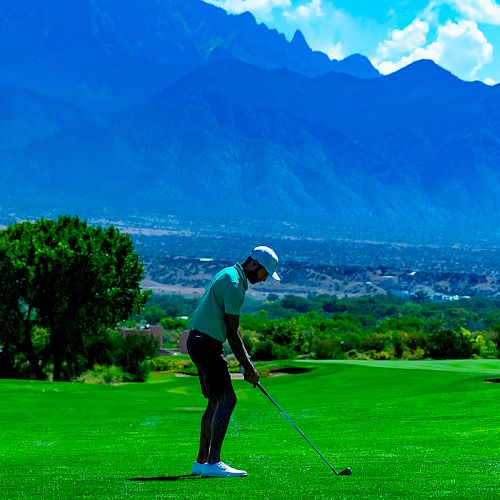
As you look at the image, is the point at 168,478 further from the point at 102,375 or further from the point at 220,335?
the point at 102,375

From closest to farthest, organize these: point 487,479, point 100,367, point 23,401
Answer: point 487,479 → point 23,401 → point 100,367

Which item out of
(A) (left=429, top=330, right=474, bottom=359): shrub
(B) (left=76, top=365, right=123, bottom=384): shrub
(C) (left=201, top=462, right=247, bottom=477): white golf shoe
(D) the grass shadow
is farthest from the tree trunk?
(C) (left=201, top=462, right=247, bottom=477): white golf shoe

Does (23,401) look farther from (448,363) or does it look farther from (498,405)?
(448,363)

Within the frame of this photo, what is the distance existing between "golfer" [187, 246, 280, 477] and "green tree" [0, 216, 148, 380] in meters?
A: 34.3

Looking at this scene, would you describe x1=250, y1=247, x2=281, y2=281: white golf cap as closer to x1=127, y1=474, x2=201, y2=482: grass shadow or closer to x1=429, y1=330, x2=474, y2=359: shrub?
x1=127, y1=474, x2=201, y2=482: grass shadow

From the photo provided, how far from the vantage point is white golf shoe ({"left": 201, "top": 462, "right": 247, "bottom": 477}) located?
12477 mm

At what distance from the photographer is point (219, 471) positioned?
41.0 feet

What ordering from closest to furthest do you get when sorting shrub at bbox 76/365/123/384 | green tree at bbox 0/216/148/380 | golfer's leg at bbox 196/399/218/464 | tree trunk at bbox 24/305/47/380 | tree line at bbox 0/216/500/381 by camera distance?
golfer's leg at bbox 196/399/218/464 < green tree at bbox 0/216/148/380 < tree line at bbox 0/216/500/381 < tree trunk at bbox 24/305/47/380 < shrub at bbox 76/365/123/384

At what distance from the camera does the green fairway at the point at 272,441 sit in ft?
38.2

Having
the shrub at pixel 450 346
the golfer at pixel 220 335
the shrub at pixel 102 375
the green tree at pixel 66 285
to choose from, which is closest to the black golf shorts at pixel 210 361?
the golfer at pixel 220 335

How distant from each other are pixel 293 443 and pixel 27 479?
6.10m

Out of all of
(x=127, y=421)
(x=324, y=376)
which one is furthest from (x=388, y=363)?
(x=127, y=421)

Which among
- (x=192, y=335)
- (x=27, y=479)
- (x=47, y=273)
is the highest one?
(x=47, y=273)

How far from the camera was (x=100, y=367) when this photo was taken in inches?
2021
